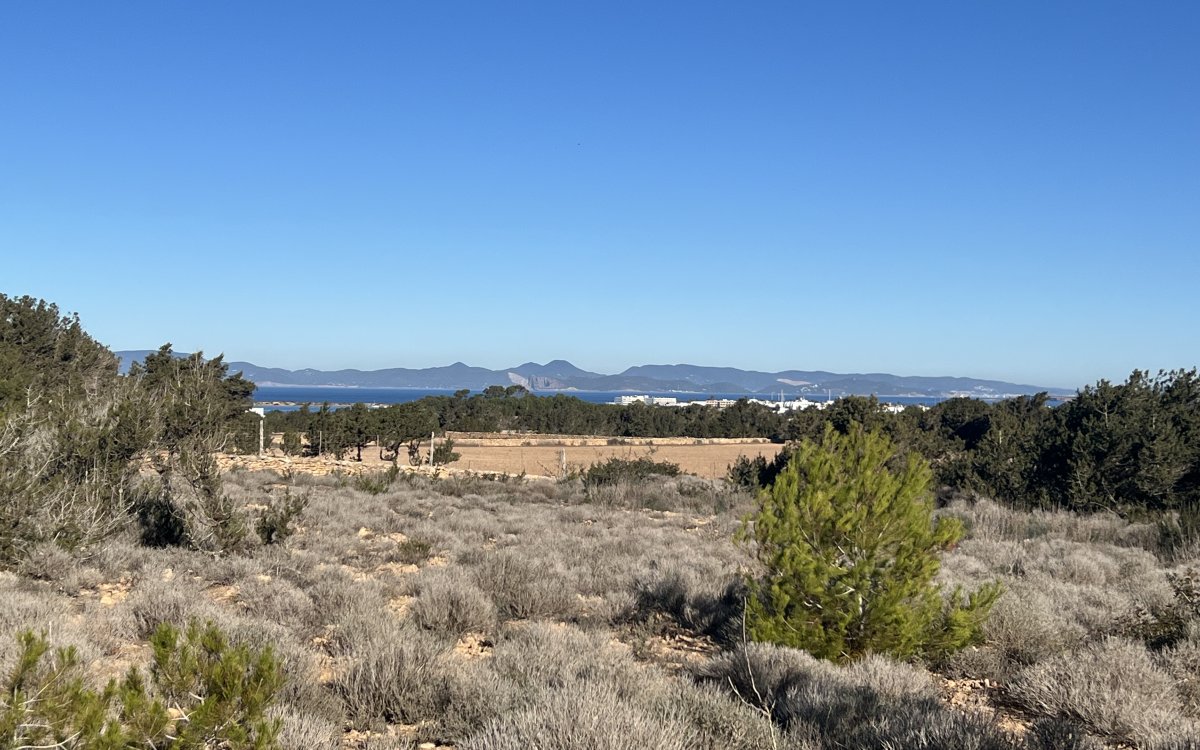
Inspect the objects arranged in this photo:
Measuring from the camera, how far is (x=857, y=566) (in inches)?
223

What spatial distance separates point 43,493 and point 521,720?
23.6 ft

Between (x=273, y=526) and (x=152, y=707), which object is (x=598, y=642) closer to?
(x=152, y=707)

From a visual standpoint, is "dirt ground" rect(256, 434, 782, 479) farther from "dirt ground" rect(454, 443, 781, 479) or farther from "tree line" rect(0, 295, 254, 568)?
"tree line" rect(0, 295, 254, 568)

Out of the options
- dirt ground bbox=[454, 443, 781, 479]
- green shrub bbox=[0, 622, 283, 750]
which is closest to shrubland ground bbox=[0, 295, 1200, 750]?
green shrub bbox=[0, 622, 283, 750]

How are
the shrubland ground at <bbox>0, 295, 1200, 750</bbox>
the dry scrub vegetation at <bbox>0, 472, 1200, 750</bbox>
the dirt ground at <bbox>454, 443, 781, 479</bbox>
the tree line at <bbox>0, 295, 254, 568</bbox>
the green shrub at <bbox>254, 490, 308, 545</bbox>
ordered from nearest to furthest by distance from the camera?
the shrubland ground at <bbox>0, 295, 1200, 750</bbox> → the dry scrub vegetation at <bbox>0, 472, 1200, 750</bbox> → the tree line at <bbox>0, 295, 254, 568</bbox> → the green shrub at <bbox>254, 490, 308, 545</bbox> → the dirt ground at <bbox>454, 443, 781, 479</bbox>

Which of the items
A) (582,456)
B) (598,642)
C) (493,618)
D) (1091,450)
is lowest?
(582,456)

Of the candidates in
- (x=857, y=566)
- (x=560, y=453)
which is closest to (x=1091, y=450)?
(x=857, y=566)

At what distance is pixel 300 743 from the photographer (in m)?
3.62

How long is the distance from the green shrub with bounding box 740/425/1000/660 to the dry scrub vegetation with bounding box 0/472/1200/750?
1.12 ft

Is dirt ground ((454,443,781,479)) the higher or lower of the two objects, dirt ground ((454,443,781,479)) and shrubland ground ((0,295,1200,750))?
the lower

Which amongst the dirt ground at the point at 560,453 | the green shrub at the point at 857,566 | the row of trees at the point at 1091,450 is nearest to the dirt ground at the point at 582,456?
the dirt ground at the point at 560,453

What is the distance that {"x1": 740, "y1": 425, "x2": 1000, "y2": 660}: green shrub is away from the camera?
18.6 feet

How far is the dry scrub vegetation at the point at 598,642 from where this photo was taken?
396cm

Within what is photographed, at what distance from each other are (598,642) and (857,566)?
6.79ft
